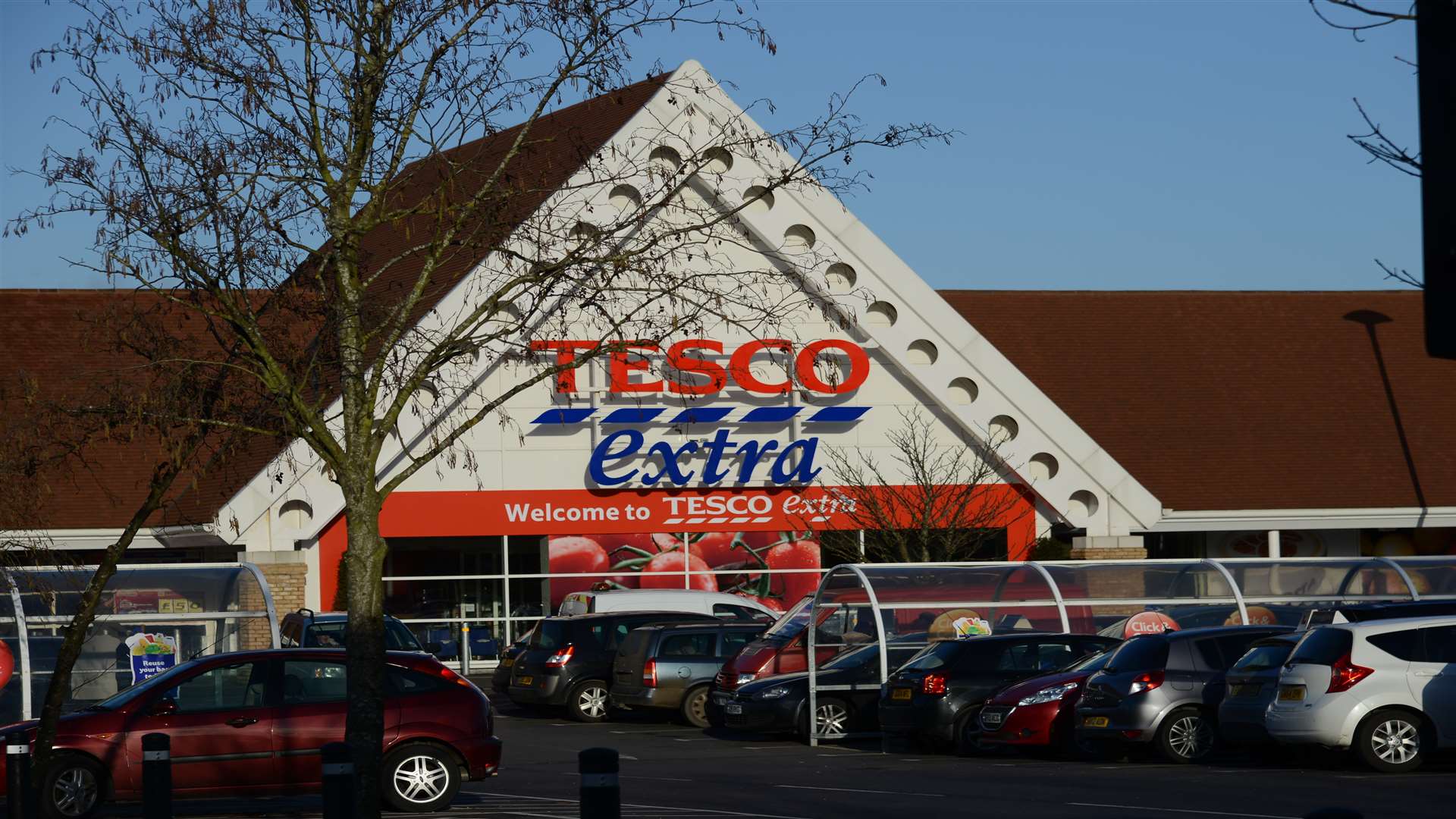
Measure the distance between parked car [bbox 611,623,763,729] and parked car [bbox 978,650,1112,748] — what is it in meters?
6.32

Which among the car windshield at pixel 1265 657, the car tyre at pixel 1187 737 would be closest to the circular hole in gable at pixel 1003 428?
the car tyre at pixel 1187 737

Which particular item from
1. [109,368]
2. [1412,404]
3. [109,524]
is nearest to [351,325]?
[109,368]

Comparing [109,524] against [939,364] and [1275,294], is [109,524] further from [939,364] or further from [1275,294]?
[1275,294]

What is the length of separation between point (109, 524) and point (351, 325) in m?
24.2

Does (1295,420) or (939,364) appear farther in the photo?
(1295,420)

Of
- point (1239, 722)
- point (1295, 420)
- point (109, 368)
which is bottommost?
point (1239, 722)

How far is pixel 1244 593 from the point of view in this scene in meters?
25.9

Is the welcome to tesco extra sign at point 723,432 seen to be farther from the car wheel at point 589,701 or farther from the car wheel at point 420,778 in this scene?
the car wheel at point 420,778

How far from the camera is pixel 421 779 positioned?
52.1ft

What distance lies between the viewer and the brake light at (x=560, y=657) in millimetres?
27391

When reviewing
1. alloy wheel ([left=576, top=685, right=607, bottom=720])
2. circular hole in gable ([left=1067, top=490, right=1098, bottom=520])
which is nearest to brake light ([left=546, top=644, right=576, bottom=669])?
alloy wheel ([left=576, top=685, right=607, bottom=720])

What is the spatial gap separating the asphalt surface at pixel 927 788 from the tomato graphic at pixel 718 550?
13658 mm

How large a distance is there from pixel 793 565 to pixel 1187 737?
17.8 meters

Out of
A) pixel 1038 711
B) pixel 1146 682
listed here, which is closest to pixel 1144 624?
pixel 1038 711
